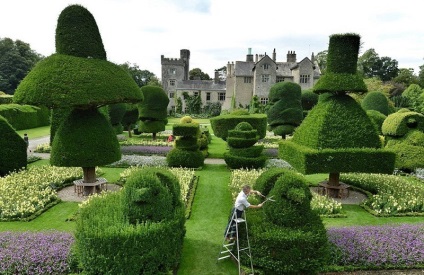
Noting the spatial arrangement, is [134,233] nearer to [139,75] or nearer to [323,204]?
[323,204]

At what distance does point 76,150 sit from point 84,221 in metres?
5.73

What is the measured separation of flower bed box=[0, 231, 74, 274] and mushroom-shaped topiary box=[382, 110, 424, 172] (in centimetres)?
1758

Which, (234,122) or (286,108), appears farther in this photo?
(286,108)

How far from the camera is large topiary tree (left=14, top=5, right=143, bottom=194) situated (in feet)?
34.6

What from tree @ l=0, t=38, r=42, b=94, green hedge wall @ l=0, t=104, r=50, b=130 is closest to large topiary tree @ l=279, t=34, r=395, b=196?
green hedge wall @ l=0, t=104, r=50, b=130

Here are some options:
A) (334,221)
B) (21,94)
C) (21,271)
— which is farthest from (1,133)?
(334,221)

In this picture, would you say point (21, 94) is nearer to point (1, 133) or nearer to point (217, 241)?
point (1, 133)

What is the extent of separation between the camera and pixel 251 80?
2068 inches

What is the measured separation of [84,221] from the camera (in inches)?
261

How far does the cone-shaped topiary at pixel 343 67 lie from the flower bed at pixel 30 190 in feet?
39.8

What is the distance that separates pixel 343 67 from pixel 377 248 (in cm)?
761

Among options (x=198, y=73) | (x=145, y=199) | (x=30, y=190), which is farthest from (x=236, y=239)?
(x=198, y=73)

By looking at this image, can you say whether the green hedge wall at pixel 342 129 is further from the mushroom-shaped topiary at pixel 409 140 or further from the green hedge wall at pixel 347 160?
the mushroom-shaped topiary at pixel 409 140

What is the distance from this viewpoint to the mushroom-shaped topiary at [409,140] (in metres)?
17.2
